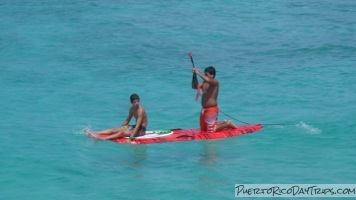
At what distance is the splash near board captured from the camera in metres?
16.6

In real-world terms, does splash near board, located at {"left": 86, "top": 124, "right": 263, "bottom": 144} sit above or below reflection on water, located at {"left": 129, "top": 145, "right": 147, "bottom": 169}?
above

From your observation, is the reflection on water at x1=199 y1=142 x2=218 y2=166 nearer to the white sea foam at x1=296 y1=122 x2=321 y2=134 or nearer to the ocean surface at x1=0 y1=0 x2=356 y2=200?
the ocean surface at x1=0 y1=0 x2=356 y2=200

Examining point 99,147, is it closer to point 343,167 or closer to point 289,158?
point 289,158

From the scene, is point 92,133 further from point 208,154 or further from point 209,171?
point 209,171

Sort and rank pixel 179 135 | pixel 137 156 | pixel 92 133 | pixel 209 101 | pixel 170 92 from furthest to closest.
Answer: pixel 170 92
pixel 92 133
pixel 209 101
pixel 179 135
pixel 137 156

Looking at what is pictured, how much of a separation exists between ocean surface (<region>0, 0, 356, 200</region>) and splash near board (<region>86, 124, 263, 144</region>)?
0.15m

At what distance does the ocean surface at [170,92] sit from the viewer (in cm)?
1536

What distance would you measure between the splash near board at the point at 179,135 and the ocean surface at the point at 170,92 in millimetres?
146

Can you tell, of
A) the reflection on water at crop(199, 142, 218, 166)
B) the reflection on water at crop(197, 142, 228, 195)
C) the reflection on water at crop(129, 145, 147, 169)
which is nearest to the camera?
the reflection on water at crop(197, 142, 228, 195)

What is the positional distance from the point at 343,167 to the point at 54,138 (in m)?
6.23

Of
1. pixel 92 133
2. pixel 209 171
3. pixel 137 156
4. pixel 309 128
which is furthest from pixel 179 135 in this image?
pixel 309 128

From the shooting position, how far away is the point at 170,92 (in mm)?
21719

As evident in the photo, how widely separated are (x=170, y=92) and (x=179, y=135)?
5.00 metres

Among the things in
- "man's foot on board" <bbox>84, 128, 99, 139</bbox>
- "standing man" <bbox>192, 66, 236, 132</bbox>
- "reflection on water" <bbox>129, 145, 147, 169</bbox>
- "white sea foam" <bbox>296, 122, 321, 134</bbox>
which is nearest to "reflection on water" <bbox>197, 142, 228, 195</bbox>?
"standing man" <bbox>192, 66, 236, 132</bbox>
